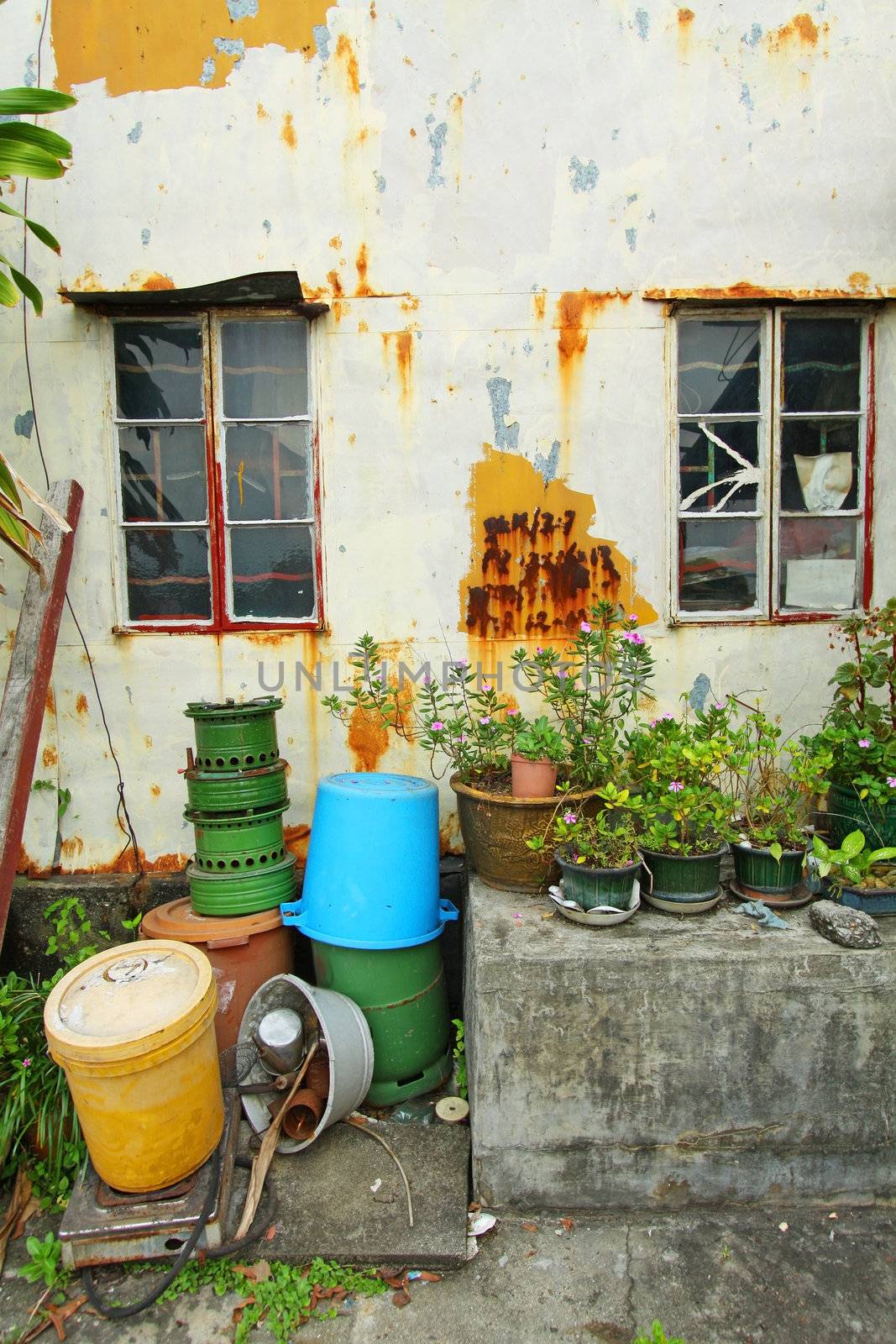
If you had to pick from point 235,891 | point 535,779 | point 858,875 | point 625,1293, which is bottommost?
point 625,1293

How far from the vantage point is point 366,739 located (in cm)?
385

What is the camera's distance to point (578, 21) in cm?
358

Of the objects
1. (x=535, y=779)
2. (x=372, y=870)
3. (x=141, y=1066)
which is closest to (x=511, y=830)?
(x=535, y=779)

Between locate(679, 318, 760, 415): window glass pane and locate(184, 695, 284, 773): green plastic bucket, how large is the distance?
8.16 feet

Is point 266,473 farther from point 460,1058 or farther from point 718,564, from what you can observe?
point 460,1058

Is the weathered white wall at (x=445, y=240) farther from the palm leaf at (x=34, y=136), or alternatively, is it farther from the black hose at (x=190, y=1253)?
the black hose at (x=190, y=1253)

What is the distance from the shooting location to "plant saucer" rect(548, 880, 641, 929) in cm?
298

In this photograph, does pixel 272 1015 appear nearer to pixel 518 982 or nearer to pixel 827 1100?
pixel 518 982

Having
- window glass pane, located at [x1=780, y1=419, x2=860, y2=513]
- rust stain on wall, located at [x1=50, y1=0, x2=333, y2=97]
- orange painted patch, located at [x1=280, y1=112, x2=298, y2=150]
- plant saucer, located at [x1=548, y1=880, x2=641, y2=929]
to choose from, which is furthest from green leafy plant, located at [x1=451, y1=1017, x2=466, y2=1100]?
rust stain on wall, located at [x1=50, y1=0, x2=333, y2=97]

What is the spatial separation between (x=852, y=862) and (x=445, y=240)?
10.7 feet

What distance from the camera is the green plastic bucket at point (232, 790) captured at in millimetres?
3377

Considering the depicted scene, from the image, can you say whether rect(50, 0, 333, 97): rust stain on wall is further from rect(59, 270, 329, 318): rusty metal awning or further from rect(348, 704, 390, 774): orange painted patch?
rect(348, 704, 390, 774): orange painted patch

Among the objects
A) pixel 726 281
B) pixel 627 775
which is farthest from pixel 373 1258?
pixel 726 281

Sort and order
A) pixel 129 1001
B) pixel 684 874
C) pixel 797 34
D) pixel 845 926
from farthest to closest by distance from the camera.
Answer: pixel 797 34 → pixel 684 874 → pixel 845 926 → pixel 129 1001
